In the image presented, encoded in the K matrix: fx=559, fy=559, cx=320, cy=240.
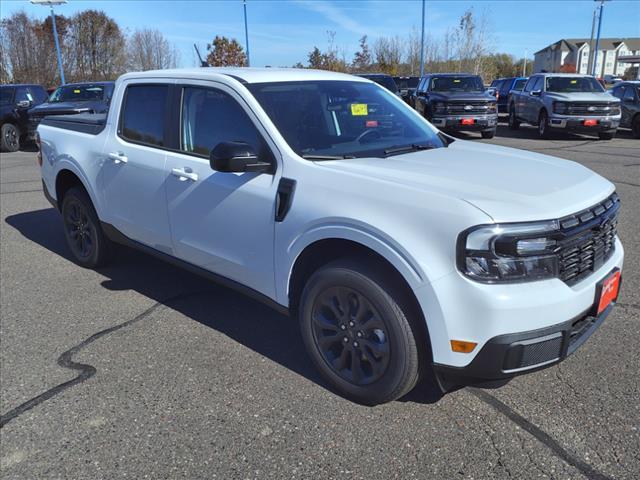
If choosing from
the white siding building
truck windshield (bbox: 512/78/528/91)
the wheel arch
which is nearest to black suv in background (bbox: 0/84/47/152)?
the wheel arch

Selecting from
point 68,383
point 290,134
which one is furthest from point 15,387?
point 290,134

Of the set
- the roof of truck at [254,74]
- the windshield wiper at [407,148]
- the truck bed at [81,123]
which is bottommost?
the windshield wiper at [407,148]

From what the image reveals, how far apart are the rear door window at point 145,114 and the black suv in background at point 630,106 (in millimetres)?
15205

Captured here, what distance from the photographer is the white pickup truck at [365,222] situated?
2527mm

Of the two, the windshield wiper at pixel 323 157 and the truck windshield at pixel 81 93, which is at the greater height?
the truck windshield at pixel 81 93

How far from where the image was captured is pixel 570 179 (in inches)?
121

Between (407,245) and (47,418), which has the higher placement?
(407,245)

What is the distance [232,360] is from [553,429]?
192cm

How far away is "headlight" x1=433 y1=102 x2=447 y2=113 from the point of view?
51.8 ft

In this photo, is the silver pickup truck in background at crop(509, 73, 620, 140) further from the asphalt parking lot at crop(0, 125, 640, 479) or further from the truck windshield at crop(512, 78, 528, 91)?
the asphalt parking lot at crop(0, 125, 640, 479)

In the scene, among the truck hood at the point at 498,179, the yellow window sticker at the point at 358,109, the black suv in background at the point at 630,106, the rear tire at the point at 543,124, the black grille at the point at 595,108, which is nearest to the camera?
the truck hood at the point at 498,179

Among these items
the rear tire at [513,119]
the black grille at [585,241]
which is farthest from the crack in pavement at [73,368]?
the rear tire at [513,119]

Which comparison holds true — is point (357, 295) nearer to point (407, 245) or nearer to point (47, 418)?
point (407, 245)

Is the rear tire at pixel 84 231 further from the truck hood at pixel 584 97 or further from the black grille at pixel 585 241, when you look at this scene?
the truck hood at pixel 584 97
